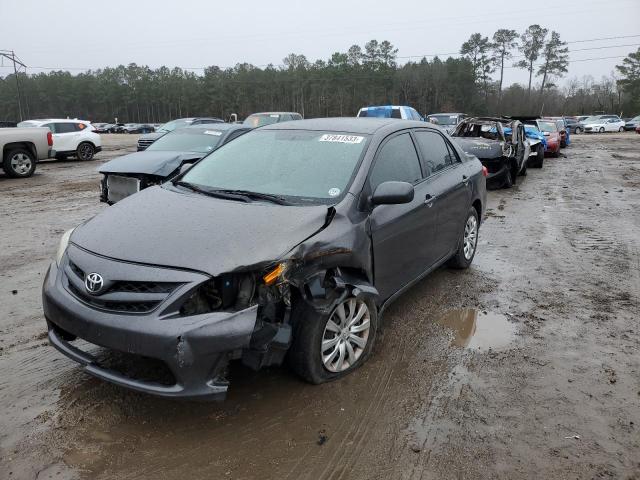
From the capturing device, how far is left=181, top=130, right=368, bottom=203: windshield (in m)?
3.75

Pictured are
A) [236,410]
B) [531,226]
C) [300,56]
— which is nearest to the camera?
[236,410]

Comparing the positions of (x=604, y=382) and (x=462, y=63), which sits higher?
(x=462, y=63)

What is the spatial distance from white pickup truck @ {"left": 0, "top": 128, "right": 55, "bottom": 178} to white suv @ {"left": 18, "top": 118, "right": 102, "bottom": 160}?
382 cm

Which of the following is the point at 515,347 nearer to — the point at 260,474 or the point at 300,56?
the point at 260,474

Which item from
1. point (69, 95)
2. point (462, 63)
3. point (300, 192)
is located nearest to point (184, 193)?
point (300, 192)

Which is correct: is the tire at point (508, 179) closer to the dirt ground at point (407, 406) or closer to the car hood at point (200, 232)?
the dirt ground at point (407, 406)

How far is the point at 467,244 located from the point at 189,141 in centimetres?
582

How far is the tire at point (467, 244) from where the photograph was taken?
5707 mm

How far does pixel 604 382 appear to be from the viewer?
356 cm

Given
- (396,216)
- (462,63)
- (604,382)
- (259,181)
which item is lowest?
(604,382)

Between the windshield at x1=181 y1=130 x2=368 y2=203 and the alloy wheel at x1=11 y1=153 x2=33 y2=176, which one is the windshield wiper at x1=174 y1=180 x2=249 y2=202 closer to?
the windshield at x1=181 y1=130 x2=368 y2=203

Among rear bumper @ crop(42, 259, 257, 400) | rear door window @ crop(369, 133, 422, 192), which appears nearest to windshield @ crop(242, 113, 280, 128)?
rear door window @ crop(369, 133, 422, 192)

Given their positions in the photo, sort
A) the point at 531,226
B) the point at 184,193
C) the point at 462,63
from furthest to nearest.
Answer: the point at 462,63 → the point at 531,226 → the point at 184,193

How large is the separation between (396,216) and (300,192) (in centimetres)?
80
